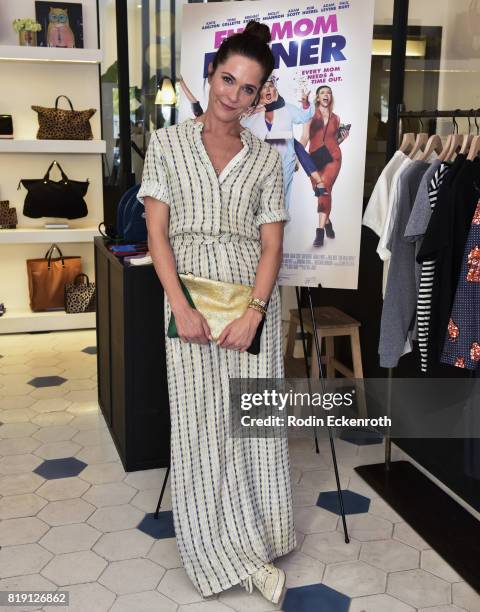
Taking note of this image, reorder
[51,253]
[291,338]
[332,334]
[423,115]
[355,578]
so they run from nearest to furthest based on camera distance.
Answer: [355,578] < [423,115] < [332,334] < [291,338] < [51,253]

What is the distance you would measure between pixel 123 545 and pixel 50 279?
3.12 m

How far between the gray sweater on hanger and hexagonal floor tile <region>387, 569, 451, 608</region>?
742 millimetres

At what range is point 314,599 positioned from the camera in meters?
2.11

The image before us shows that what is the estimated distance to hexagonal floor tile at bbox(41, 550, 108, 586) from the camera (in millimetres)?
2201

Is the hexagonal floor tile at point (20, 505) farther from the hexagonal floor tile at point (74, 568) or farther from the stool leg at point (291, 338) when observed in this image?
the stool leg at point (291, 338)

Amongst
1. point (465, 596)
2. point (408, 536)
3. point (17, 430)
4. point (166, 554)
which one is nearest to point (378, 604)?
point (465, 596)

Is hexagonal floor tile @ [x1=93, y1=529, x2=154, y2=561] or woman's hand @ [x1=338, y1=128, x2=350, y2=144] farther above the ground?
woman's hand @ [x1=338, y1=128, x2=350, y2=144]

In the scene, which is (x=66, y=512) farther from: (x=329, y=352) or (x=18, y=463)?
(x=329, y=352)

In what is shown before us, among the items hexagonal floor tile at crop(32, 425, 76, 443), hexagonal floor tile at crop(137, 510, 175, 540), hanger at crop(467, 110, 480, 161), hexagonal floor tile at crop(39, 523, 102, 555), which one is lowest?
hexagonal floor tile at crop(39, 523, 102, 555)

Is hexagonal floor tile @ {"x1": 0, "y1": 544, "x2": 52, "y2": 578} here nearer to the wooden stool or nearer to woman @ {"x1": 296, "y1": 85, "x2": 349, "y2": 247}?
the wooden stool

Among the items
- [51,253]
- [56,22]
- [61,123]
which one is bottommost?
[51,253]

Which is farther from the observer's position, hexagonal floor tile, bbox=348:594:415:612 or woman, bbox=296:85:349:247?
woman, bbox=296:85:349:247

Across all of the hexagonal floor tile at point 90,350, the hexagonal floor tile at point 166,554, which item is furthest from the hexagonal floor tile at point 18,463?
the hexagonal floor tile at point 90,350

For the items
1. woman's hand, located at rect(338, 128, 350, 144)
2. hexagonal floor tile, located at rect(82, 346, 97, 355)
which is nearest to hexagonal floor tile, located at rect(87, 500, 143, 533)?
woman's hand, located at rect(338, 128, 350, 144)
